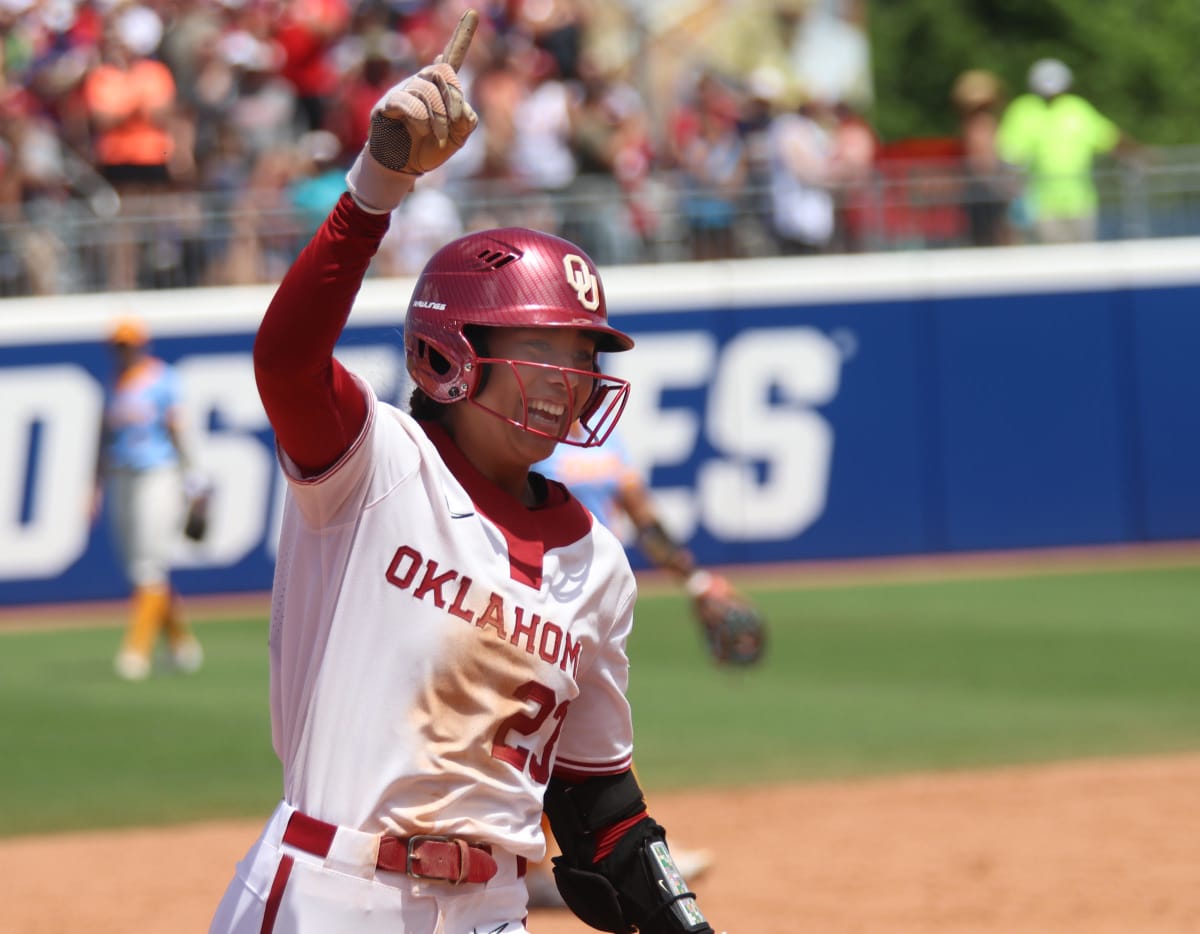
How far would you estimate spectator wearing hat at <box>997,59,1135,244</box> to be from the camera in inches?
730

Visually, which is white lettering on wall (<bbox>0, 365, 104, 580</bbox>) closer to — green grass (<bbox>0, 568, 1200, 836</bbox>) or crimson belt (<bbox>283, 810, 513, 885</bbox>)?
green grass (<bbox>0, 568, 1200, 836</bbox>)

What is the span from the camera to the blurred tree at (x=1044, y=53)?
3784 cm

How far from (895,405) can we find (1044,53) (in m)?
22.2

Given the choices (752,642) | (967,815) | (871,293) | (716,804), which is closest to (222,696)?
(716,804)

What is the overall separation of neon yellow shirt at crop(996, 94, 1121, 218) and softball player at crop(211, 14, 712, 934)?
15.4 metres

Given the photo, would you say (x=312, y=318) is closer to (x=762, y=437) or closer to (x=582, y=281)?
(x=582, y=281)

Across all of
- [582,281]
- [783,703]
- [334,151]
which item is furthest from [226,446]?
[582,281]

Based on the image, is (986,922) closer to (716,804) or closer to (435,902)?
(716,804)

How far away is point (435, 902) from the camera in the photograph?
3676 millimetres

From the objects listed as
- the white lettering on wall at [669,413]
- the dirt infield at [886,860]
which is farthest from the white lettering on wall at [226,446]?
the dirt infield at [886,860]

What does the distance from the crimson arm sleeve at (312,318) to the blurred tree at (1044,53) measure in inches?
1437

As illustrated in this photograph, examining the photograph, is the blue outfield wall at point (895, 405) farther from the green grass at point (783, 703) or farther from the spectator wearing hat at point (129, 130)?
the green grass at point (783, 703)

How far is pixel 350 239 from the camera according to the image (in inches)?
130

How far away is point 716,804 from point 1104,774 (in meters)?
2.04
